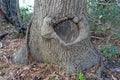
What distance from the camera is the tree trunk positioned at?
3.36 metres

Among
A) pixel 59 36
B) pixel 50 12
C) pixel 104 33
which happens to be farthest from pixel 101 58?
pixel 104 33

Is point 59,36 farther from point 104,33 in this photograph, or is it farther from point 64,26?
point 104,33

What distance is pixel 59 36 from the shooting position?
340 cm

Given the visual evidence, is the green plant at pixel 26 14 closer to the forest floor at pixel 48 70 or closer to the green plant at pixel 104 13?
the green plant at pixel 104 13

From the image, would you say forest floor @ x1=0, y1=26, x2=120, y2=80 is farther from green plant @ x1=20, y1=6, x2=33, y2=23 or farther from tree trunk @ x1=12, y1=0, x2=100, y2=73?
green plant @ x1=20, y1=6, x2=33, y2=23

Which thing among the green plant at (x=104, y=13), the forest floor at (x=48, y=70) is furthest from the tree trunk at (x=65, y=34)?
the green plant at (x=104, y=13)

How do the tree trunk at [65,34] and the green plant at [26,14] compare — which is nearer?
the tree trunk at [65,34]

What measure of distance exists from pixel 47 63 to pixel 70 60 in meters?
0.35

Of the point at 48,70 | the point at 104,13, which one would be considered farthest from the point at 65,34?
the point at 104,13

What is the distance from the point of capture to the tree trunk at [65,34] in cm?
336

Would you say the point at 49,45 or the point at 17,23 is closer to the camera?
the point at 49,45

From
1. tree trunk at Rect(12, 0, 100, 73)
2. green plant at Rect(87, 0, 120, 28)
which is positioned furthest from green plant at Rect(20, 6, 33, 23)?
tree trunk at Rect(12, 0, 100, 73)

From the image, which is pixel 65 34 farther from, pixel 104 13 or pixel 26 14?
pixel 26 14

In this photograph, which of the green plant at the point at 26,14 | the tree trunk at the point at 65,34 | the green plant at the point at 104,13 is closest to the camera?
the tree trunk at the point at 65,34
